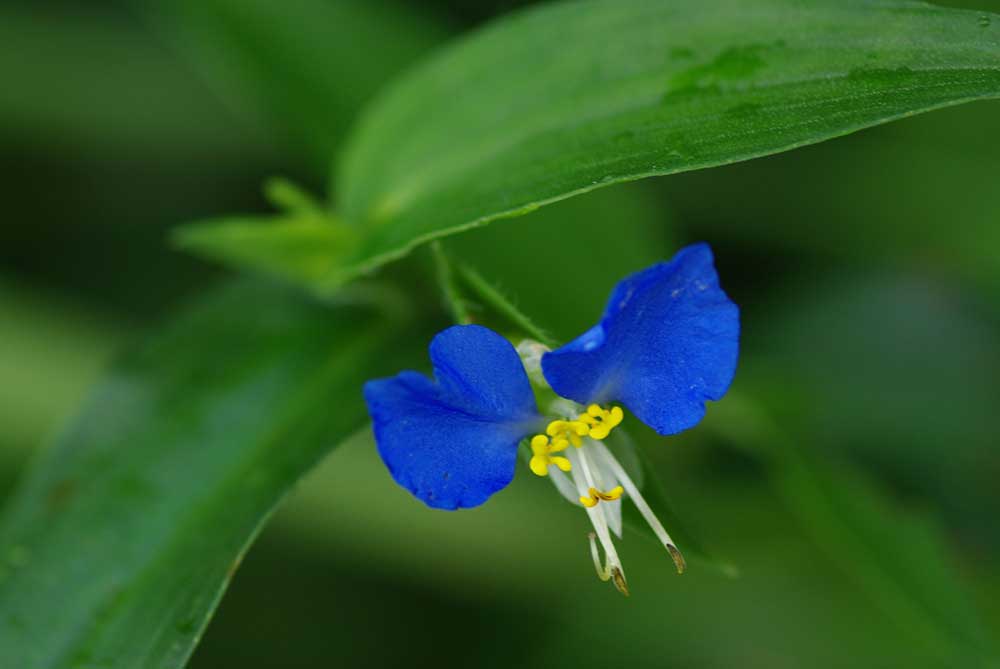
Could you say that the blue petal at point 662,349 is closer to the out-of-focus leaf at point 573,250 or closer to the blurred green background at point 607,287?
the out-of-focus leaf at point 573,250

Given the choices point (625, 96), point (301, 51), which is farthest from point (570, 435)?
point (301, 51)

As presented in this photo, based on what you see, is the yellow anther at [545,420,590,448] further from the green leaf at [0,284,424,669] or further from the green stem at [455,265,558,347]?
the green leaf at [0,284,424,669]

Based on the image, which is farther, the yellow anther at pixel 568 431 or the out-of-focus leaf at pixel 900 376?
the out-of-focus leaf at pixel 900 376

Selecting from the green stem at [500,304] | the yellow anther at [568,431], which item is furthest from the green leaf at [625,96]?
the yellow anther at [568,431]

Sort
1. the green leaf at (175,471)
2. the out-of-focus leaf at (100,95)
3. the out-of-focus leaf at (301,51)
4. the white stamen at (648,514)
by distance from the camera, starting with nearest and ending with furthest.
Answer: the white stamen at (648,514) < the green leaf at (175,471) < the out-of-focus leaf at (301,51) < the out-of-focus leaf at (100,95)

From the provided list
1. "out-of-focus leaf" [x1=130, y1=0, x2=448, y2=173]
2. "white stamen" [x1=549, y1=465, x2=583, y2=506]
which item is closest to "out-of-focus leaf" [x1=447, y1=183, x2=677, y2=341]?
"out-of-focus leaf" [x1=130, y1=0, x2=448, y2=173]

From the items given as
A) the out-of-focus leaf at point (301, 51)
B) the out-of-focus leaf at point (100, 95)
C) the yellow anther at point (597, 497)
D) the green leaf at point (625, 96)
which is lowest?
the yellow anther at point (597, 497)

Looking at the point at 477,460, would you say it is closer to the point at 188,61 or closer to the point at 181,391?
the point at 181,391
